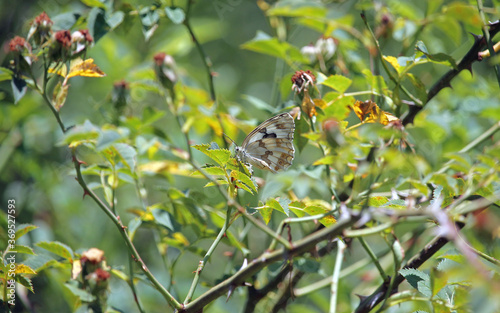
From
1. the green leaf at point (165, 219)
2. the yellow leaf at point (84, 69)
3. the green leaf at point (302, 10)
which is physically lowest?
the green leaf at point (165, 219)

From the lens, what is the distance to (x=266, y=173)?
1.63 metres

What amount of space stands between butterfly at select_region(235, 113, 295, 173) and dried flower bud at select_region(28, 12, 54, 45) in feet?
1.99

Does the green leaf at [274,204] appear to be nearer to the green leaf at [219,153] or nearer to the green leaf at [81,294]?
the green leaf at [219,153]

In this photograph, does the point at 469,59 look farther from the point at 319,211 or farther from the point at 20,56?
the point at 20,56

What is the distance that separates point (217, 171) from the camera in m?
0.90

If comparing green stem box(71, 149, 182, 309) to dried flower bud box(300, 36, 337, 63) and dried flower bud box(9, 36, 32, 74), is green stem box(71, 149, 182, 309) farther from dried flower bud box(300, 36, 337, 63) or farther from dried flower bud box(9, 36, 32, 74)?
dried flower bud box(300, 36, 337, 63)

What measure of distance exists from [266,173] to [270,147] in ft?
0.63

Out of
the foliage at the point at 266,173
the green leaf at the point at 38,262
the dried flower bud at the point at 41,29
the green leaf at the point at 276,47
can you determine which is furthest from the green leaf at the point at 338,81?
the green leaf at the point at 38,262

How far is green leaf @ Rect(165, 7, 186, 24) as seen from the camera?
1.25 meters

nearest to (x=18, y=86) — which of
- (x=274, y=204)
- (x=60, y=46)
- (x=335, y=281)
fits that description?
(x=60, y=46)

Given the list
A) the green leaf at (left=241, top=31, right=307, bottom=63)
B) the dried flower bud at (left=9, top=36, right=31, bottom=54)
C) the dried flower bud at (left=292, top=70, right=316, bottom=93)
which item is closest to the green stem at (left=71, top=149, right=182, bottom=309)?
the dried flower bud at (left=9, top=36, right=31, bottom=54)

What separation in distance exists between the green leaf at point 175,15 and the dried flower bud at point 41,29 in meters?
0.31

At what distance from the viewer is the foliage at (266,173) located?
2.59 feet

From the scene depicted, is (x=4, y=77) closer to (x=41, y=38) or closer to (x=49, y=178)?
(x=41, y=38)
